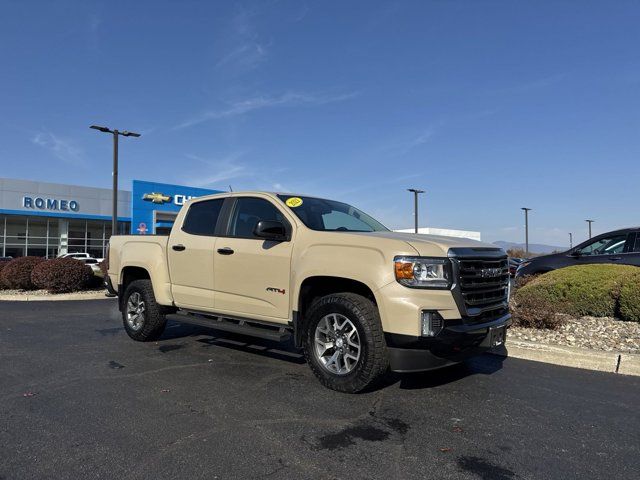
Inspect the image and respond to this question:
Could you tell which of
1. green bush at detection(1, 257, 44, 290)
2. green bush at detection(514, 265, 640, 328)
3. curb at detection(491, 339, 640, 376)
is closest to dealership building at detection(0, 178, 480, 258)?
green bush at detection(1, 257, 44, 290)

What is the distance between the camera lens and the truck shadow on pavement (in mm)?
5059

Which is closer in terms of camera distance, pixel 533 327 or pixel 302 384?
pixel 302 384

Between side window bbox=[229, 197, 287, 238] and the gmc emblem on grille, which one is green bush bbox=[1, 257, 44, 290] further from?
the gmc emblem on grille

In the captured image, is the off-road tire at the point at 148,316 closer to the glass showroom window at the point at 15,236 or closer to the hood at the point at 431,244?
the hood at the point at 431,244

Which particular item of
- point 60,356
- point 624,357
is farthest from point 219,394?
point 624,357

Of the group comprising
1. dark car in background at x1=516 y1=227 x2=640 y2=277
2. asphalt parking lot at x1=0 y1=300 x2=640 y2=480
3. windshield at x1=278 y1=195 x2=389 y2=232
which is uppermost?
windshield at x1=278 y1=195 x2=389 y2=232

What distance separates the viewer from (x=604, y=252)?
1040 centimetres

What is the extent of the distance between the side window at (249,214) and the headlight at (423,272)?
71.2 inches

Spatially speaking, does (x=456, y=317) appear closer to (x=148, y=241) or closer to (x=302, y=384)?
(x=302, y=384)

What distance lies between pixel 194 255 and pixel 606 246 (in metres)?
8.87

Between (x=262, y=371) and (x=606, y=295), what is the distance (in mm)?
6116

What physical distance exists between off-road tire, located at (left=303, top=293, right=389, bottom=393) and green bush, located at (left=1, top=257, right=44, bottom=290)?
1298 centimetres

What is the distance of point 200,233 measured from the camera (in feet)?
20.3

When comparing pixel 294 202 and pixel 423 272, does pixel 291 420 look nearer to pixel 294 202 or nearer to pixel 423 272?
pixel 423 272
